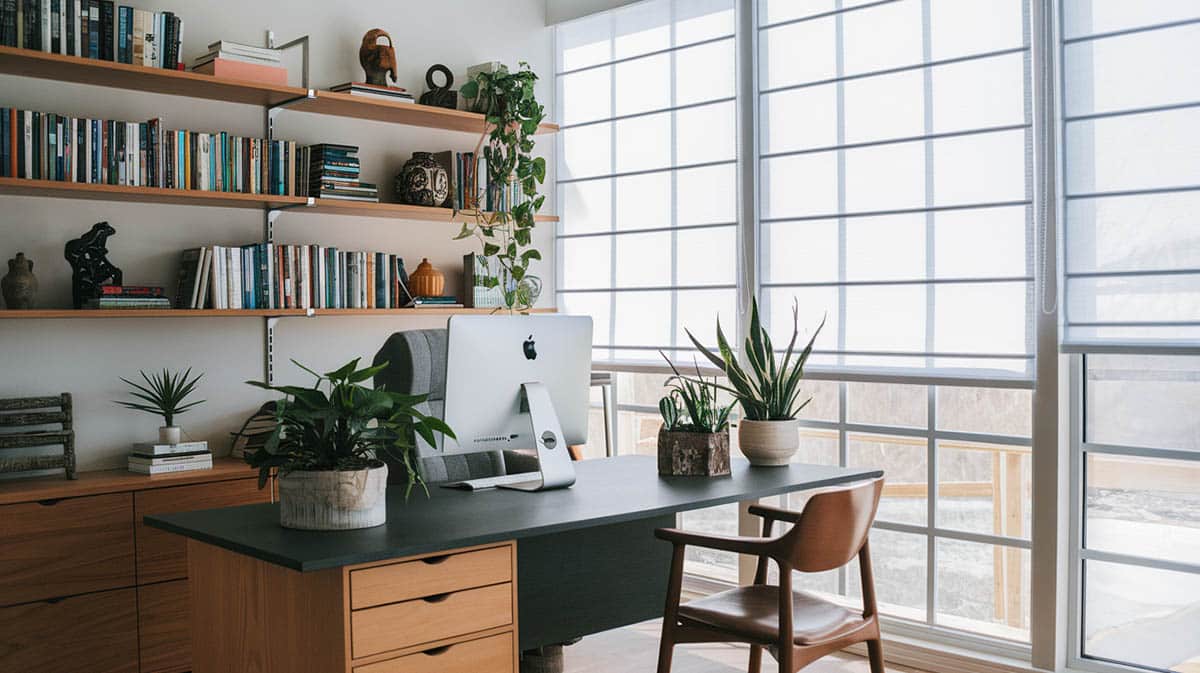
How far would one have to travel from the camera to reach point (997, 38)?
145 inches

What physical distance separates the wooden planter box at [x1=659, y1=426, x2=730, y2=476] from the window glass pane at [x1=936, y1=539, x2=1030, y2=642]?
46.1 inches

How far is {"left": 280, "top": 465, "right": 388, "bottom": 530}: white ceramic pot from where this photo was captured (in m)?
2.35

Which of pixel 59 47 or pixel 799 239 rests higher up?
pixel 59 47

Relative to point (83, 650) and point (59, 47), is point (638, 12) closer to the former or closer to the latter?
point (59, 47)

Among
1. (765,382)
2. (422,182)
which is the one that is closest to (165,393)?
(422,182)

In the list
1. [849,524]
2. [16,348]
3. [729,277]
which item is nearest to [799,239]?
[729,277]

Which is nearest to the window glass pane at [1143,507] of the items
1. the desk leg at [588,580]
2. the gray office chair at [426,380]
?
the desk leg at [588,580]

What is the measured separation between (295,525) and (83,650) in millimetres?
1485

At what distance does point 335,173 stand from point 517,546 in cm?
200

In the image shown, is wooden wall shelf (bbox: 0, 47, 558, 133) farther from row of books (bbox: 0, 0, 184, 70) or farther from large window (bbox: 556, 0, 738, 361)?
large window (bbox: 556, 0, 738, 361)

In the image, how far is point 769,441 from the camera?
3336mm

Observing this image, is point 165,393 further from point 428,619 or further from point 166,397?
point 428,619

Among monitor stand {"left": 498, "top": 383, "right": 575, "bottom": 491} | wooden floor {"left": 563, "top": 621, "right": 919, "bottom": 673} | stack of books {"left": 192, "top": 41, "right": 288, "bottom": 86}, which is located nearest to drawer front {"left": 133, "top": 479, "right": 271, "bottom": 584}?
monitor stand {"left": 498, "top": 383, "right": 575, "bottom": 491}

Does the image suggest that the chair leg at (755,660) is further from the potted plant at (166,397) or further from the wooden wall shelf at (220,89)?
the wooden wall shelf at (220,89)
